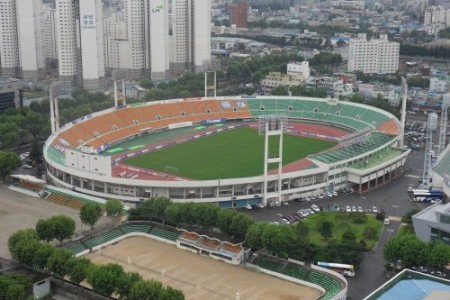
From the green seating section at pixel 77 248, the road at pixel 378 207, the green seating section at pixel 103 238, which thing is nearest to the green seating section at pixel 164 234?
the green seating section at pixel 103 238

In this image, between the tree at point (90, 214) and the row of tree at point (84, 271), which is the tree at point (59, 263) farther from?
the tree at point (90, 214)

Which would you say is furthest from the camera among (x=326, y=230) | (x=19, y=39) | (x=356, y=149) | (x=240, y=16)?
(x=240, y=16)

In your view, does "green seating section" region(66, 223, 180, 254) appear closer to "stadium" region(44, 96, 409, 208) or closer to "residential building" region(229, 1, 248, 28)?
"stadium" region(44, 96, 409, 208)

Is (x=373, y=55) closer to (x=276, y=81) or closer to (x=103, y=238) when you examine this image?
(x=276, y=81)

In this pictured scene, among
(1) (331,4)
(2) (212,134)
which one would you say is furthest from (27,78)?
(1) (331,4)

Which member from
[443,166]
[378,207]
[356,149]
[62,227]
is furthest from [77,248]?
[443,166]

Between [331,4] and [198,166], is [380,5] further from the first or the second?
[198,166]
